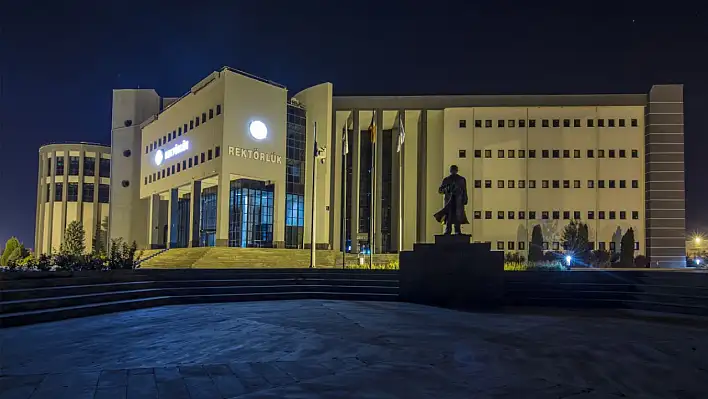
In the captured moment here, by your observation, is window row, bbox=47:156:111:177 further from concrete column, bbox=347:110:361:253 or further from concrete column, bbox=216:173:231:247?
concrete column, bbox=347:110:361:253

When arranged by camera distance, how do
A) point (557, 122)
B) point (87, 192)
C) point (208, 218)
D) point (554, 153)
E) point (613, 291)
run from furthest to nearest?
point (87, 192) → point (557, 122) → point (554, 153) → point (208, 218) → point (613, 291)

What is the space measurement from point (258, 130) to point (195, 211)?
1073 centimetres

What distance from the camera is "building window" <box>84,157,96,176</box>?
254 ft

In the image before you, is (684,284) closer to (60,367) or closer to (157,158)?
(60,367)

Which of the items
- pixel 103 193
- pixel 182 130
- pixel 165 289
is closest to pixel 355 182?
pixel 182 130

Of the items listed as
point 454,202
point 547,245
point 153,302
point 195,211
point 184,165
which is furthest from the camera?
point 184,165

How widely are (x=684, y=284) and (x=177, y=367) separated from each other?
1346 centimetres

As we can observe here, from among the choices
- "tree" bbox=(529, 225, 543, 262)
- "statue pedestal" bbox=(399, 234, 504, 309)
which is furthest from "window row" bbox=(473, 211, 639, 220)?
"statue pedestal" bbox=(399, 234, 504, 309)

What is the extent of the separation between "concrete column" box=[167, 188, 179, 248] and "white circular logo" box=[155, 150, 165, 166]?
4.53 metres

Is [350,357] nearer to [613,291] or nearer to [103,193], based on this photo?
[613,291]

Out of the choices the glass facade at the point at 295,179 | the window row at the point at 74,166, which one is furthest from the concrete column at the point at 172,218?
the window row at the point at 74,166

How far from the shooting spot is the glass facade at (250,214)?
160 ft

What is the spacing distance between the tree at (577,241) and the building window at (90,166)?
224ft

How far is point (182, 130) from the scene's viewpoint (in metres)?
53.5
